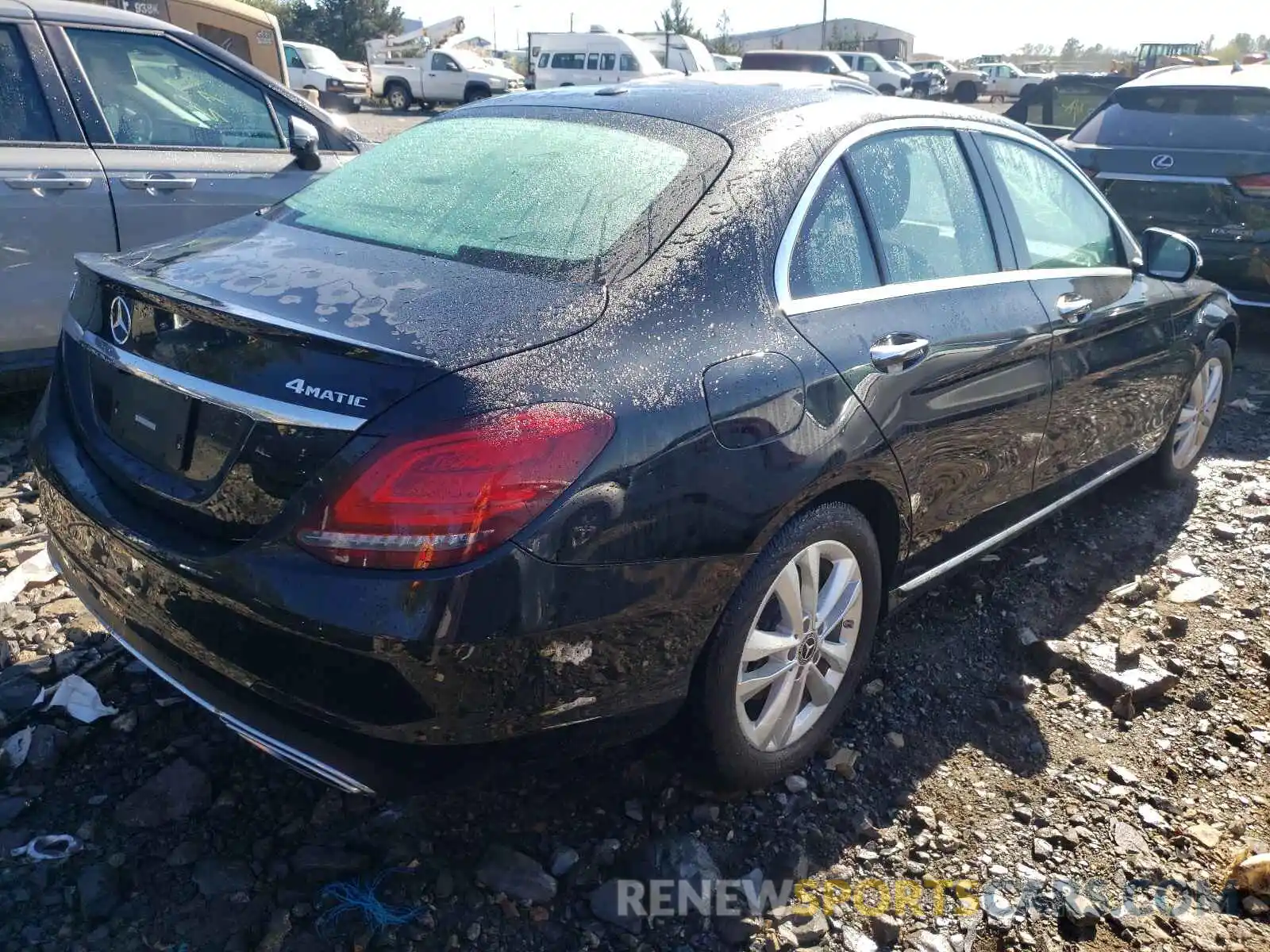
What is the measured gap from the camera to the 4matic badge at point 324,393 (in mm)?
1913

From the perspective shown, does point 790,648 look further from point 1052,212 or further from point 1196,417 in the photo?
point 1196,417

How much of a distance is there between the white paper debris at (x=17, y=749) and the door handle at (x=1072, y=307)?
124 inches

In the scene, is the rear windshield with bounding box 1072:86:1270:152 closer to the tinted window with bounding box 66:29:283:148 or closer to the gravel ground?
the gravel ground

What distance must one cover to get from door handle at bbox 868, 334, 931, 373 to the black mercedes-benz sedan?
0.01 m

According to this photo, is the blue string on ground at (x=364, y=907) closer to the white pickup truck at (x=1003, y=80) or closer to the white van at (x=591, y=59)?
Result: the white van at (x=591, y=59)

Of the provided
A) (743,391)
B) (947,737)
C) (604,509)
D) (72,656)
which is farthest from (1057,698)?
(72,656)

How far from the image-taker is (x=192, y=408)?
211 cm

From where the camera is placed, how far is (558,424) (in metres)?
1.95

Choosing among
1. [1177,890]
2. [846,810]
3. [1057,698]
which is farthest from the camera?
[1057,698]

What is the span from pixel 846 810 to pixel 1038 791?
54 cm

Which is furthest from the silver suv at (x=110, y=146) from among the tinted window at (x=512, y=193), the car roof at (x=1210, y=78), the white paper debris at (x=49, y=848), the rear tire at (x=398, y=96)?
the rear tire at (x=398, y=96)

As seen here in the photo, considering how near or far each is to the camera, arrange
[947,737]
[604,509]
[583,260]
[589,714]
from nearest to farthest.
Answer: [604,509]
[589,714]
[583,260]
[947,737]

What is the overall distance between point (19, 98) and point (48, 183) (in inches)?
15.3

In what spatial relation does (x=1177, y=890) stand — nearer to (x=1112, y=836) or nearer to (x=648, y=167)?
(x=1112, y=836)
